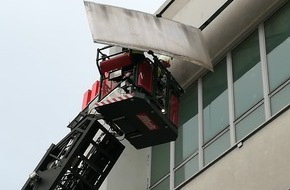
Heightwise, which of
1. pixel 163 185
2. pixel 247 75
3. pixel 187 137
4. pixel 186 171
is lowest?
pixel 163 185

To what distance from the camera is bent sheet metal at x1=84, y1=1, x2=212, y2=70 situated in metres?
12.5

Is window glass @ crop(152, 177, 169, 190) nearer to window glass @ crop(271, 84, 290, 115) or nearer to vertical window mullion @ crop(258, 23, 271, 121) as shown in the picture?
vertical window mullion @ crop(258, 23, 271, 121)

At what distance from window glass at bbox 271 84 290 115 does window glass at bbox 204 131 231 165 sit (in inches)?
51.7

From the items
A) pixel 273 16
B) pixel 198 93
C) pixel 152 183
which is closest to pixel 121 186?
pixel 152 183

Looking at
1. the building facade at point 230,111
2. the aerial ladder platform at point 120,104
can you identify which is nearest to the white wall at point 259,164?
the building facade at point 230,111

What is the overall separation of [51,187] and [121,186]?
467 centimetres

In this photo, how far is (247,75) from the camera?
48.9 feet

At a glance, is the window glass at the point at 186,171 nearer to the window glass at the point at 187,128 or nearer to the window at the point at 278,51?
the window glass at the point at 187,128

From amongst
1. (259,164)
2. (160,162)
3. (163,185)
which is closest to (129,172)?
(160,162)

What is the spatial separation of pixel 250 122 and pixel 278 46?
164 cm

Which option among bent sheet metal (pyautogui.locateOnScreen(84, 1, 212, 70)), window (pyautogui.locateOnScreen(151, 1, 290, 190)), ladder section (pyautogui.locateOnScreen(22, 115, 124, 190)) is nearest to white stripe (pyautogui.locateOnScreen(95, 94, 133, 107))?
ladder section (pyautogui.locateOnScreen(22, 115, 124, 190))

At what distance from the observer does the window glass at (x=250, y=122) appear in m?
13.7

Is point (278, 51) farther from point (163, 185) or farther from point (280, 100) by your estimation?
point (163, 185)

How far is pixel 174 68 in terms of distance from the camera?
16.9m
